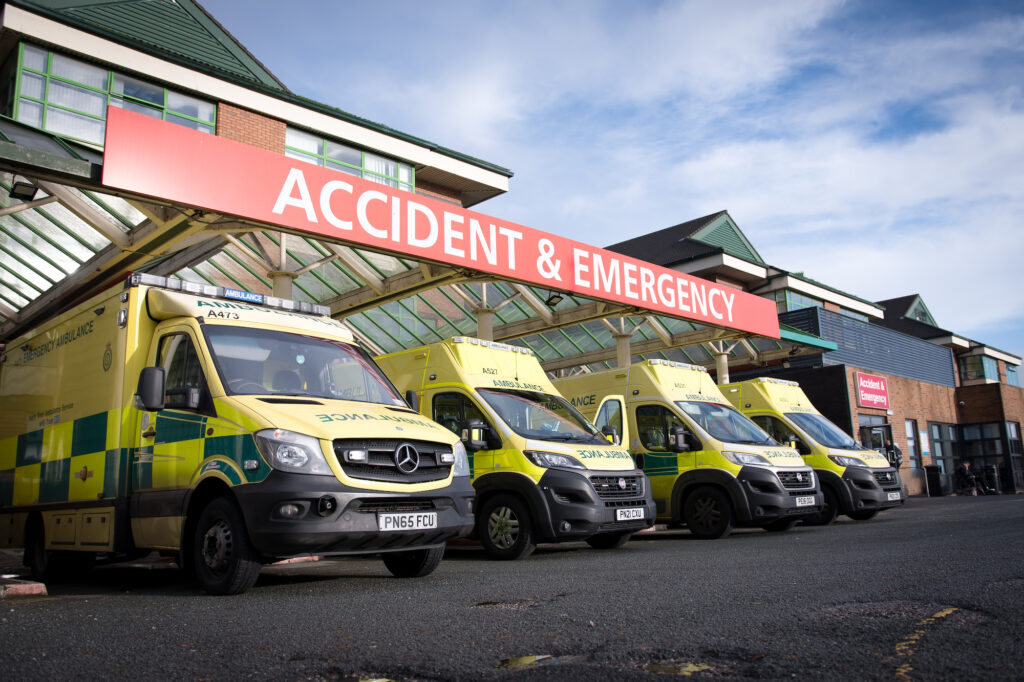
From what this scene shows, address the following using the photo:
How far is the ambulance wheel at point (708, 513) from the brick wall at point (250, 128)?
483 inches

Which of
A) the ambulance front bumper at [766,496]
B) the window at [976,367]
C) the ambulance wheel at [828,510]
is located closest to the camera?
the ambulance front bumper at [766,496]

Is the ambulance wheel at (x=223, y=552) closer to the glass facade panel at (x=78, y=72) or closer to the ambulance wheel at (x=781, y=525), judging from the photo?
the ambulance wheel at (x=781, y=525)

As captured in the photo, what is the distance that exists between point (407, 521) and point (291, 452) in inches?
41.2

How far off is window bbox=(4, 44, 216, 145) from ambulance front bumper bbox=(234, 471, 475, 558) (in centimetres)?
1324

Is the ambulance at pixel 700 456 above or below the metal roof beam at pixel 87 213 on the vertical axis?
below

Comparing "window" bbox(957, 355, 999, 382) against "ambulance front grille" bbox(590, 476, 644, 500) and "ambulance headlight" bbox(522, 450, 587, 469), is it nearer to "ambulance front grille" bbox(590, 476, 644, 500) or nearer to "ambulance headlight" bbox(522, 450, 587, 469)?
"ambulance front grille" bbox(590, 476, 644, 500)

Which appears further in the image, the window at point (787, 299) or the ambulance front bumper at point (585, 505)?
the window at point (787, 299)

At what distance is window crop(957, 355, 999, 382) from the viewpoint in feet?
165

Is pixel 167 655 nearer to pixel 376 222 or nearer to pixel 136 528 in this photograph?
pixel 136 528

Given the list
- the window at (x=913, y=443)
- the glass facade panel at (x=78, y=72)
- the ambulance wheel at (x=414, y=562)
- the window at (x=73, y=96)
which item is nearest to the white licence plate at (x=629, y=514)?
the ambulance wheel at (x=414, y=562)

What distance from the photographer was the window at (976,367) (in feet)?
165

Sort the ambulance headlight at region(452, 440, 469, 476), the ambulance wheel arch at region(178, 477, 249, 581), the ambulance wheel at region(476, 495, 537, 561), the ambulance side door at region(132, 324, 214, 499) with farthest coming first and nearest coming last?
the ambulance wheel at region(476, 495, 537, 561), the ambulance headlight at region(452, 440, 469, 476), the ambulance side door at region(132, 324, 214, 499), the ambulance wheel arch at region(178, 477, 249, 581)

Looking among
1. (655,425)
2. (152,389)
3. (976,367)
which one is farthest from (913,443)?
(152,389)

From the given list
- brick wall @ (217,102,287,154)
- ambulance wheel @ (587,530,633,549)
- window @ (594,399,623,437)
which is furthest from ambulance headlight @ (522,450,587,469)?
brick wall @ (217,102,287,154)
